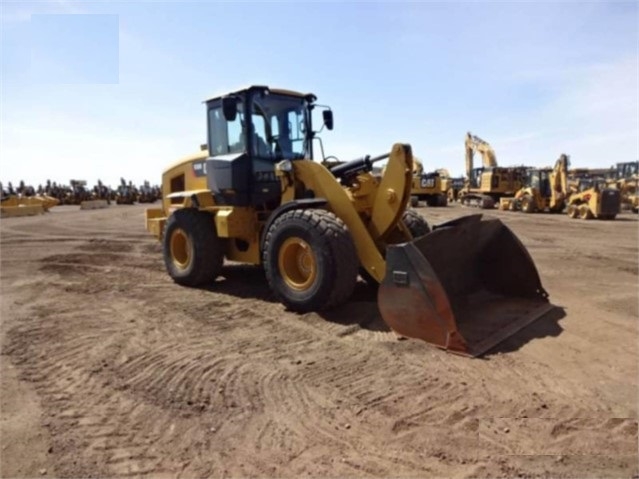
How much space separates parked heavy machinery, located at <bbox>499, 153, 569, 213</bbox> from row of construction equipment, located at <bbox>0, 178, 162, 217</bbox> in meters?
26.5

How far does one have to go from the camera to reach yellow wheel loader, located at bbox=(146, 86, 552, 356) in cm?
489

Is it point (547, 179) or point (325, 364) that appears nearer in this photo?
point (325, 364)

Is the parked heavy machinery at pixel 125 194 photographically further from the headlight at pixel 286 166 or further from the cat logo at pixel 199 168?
the headlight at pixel 286 166

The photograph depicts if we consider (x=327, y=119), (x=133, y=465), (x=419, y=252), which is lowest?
(x=133, y=465)

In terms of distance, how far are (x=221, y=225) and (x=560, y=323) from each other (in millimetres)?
4371

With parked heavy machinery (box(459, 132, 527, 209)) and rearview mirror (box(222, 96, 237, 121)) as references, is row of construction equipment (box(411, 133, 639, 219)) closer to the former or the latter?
parked heavy machinery (box(459, 132, 527, 209))

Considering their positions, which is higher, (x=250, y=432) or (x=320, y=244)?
(x=320, y=244)

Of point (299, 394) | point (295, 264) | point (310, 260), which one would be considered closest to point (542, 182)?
point (295, 264)

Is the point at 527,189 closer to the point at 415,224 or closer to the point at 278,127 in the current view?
the point at 415,224

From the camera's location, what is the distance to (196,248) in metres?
7.71

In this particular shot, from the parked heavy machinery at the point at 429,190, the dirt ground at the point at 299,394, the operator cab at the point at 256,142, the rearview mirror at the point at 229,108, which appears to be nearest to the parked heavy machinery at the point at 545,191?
the parked heavy machinery at the point at 429,190

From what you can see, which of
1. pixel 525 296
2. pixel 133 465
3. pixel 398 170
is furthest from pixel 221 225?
pixel 133 465

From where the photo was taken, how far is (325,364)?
4.47 meters

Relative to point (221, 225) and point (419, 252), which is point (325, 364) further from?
point (221, 225)
